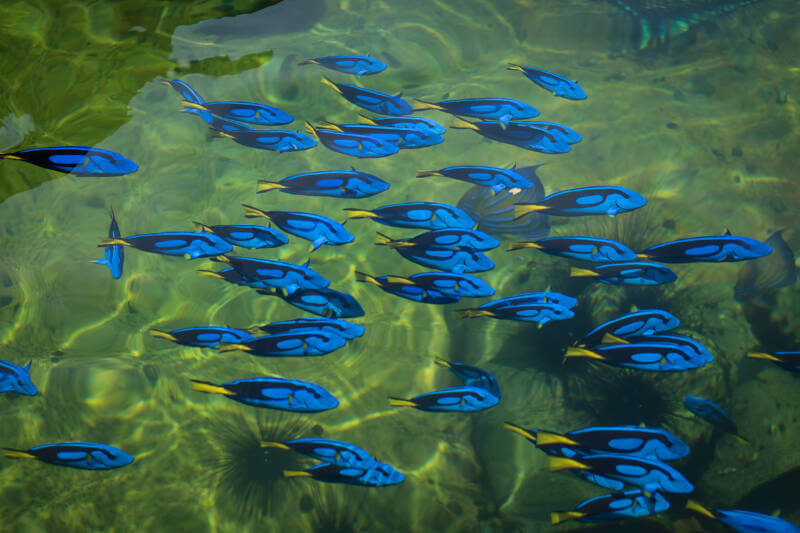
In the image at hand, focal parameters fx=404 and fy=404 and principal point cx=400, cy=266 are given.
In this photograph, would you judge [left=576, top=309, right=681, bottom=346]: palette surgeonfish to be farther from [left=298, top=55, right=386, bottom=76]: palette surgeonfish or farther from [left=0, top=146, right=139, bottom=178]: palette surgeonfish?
[left=0, top=146, right=139, bottom=178]: palette surgeonfish

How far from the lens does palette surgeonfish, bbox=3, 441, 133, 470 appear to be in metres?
2.83

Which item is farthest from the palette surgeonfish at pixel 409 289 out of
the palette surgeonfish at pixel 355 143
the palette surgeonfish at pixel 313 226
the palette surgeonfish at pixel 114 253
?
the palette surgeonfish at pixel 114 253

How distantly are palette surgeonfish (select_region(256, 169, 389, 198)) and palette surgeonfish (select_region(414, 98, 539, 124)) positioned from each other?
1131 millimetres

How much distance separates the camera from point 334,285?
4.37m

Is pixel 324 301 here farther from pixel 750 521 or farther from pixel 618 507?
pixel 750 521

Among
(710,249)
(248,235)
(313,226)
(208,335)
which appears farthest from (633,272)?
(208,335)

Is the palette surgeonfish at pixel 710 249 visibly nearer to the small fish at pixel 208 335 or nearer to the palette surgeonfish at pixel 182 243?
the small fish at pixel 208 335

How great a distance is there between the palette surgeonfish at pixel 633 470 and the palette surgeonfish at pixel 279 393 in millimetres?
1622

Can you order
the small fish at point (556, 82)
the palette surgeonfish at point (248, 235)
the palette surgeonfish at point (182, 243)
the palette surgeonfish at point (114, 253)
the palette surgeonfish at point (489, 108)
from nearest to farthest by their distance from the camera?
the palette surgeonfish at point (182, 243), the palette surgeonfish at point (248, 235), the palette surgeonfish at point (114, 253), the palette surgeonfish at point (489, 108), the small fish at point (556, 82)

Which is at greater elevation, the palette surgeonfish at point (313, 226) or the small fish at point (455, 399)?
the palette surgeonfish at point (313, 226)

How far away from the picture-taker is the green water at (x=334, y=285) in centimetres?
354

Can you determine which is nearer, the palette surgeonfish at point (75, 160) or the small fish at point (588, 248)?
the palette surgeonfish at point (75, 160)

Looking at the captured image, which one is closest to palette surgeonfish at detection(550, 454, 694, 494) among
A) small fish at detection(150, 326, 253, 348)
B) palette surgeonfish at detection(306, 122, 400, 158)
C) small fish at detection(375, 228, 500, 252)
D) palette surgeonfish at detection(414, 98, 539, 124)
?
small fish at detection(375, 228, 500, 252)

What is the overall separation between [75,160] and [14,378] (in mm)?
1722
